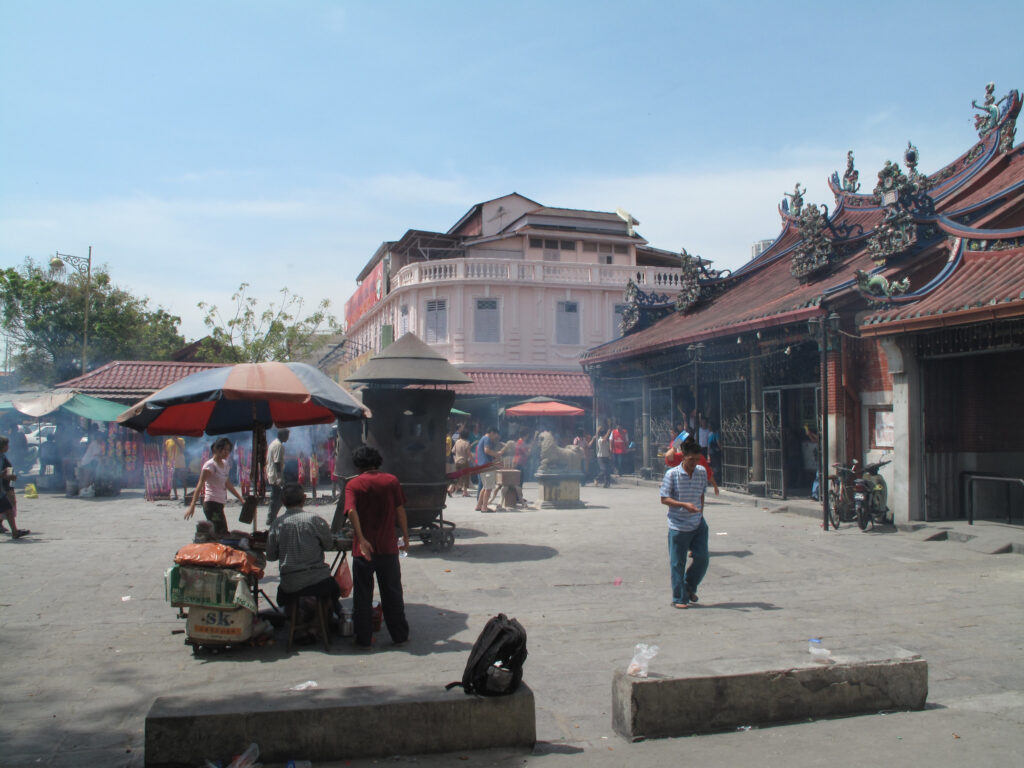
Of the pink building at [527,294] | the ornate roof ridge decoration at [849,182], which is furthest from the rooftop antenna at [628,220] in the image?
the ornate roof ridge decoration at [849,182]

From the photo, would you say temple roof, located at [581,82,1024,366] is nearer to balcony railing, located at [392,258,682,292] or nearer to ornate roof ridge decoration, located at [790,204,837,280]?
ornate roof ridge decoration, located at [790,204,837,280]

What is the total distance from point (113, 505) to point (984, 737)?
17834 millimetres

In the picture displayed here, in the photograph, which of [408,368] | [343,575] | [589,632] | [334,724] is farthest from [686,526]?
[408,368]

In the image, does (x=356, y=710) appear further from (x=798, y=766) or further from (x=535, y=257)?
(x=535, y=257)

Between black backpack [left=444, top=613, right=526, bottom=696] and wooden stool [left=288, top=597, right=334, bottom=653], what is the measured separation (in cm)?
218

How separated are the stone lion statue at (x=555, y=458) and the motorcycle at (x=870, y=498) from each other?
6001mm

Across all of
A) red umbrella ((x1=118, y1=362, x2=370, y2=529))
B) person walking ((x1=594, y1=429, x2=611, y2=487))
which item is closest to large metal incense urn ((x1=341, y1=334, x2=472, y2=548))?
red umbrella ((x1=118, y1=362, x2=370, y2=529))

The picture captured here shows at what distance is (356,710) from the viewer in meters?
4.42

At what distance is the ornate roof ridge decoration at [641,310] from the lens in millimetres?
25672

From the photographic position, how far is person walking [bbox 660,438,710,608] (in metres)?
7.78

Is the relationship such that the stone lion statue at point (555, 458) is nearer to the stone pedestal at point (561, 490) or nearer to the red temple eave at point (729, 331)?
the stone pedestal at point (561, 490)

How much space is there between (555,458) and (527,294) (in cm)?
1619

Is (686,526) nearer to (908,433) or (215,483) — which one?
(215,483)

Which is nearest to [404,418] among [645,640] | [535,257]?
[645,640]
